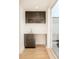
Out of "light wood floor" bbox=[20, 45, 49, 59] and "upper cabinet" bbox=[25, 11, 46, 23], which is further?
"upper cabinet" bbox=[25, 11, 46, 23]

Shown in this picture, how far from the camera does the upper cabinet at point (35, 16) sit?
7.03m

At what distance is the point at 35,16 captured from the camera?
712 cm

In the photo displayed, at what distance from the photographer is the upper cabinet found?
23.1 ft

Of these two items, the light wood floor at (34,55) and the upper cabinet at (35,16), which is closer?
the light wood floor at (34,55)

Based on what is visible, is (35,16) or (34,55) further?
(35,16)

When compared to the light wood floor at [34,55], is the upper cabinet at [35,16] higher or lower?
higher

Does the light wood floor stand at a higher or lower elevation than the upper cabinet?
lower

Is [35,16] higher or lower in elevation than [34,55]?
higher
